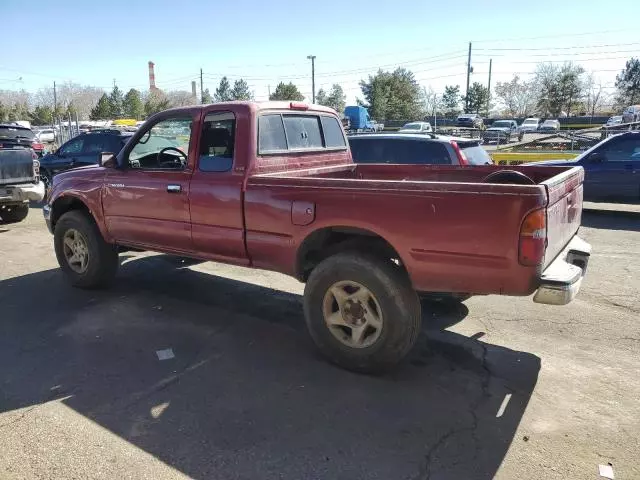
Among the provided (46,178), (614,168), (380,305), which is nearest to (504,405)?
(380,305)

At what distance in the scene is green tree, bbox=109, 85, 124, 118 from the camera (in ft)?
232

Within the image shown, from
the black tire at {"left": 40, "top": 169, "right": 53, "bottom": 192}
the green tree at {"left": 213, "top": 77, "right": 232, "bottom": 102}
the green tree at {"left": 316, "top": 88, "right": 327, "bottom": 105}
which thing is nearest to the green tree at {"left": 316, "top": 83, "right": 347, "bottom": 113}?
the green tree at {"left": 316, "top": 88, "right": 327, "bottom": 105}

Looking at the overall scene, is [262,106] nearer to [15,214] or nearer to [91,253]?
[91,253]

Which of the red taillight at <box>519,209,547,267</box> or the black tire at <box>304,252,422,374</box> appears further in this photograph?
the black tire at <box>304,252,422,374</box>

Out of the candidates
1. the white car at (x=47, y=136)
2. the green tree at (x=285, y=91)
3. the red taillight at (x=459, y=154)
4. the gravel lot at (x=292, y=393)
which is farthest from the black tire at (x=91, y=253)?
the green tree at (x=285, y=91)

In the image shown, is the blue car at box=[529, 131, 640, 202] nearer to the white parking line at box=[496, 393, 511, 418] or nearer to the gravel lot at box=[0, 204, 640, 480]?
the gravel lot at box=[0, 204, 640, 480]

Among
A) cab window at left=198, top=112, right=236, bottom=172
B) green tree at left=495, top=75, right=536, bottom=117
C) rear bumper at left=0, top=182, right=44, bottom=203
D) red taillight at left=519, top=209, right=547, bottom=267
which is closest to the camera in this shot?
red taillight at left=519, top=209, right=547, bottom=267

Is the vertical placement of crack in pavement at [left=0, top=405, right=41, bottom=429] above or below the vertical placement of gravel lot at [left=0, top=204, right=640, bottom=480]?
below

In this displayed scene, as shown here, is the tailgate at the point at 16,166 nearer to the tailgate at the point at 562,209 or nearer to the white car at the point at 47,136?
the tailgate at the point at 562,209

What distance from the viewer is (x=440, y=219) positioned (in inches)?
128

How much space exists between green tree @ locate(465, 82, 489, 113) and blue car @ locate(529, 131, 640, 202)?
217ft

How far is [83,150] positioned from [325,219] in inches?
457

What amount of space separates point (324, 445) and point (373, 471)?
1.14ft

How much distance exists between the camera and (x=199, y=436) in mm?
3014
